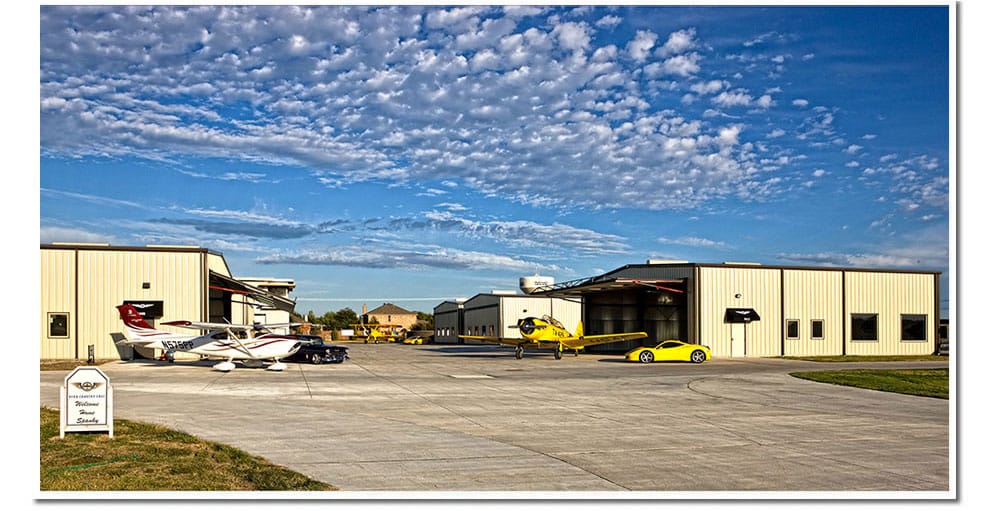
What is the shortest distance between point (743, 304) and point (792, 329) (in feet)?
12.2

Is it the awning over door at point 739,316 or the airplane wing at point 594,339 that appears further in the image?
the awning over door at point 739,316

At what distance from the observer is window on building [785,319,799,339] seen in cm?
4672

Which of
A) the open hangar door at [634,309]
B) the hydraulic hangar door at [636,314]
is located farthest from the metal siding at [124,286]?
the hydraulic hangar door at [636,314]

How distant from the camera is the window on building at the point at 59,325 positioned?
1385 inches

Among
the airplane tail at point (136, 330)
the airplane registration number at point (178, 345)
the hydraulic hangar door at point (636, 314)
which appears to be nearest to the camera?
the airplane registration number at point (178, 345)

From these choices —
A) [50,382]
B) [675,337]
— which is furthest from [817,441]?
[675,337]

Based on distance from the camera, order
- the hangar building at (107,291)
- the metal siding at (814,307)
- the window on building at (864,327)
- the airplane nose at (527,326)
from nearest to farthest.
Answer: the hangar building at (107,291) < the airplane nose at (527,326) < the metal siding at (814,307) < the window on building at (864,327)

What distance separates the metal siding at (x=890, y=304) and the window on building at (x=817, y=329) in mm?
1884

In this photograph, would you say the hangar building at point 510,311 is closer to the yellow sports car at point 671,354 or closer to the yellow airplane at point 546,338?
the yellow airplane at point 546,338

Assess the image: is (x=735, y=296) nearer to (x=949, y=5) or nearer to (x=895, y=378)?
(x=895, y=378)

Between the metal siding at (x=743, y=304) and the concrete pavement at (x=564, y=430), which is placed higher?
the metal siding at (x=743, y=304)

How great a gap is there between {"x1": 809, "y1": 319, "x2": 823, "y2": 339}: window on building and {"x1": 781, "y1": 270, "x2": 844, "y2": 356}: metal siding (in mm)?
157

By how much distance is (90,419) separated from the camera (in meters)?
12.3
